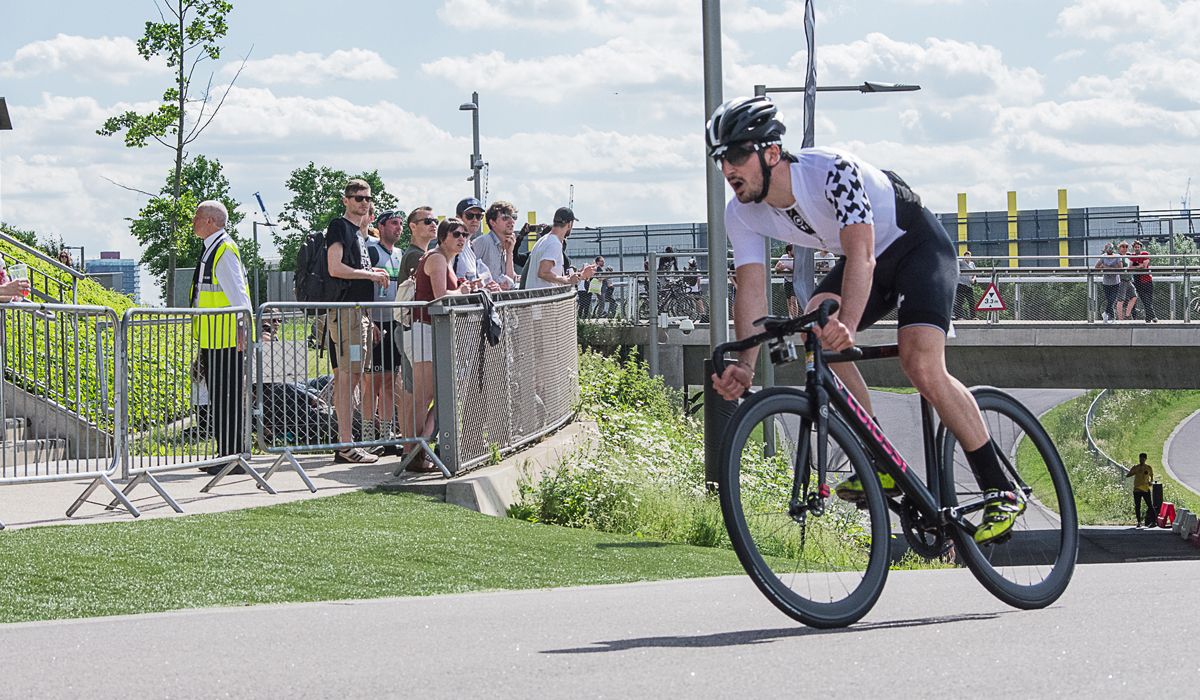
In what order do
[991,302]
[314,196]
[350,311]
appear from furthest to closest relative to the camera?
[314,196], [991,302], [350,311]

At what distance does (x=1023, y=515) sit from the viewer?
240 inches

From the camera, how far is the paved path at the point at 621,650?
14.6ft

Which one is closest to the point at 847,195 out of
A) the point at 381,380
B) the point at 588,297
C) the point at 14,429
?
the point at 14,429

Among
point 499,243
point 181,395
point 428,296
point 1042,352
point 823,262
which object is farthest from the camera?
point 1042,352

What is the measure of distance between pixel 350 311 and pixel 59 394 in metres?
2.31

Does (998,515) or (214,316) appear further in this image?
(214,316)

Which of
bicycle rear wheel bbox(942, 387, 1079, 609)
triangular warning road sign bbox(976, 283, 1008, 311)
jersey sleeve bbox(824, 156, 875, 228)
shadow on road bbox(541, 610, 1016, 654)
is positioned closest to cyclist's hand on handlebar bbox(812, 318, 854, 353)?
jersey sleeve bbox(824, 156, 875, 228)

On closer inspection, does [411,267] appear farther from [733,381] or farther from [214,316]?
[733,381]

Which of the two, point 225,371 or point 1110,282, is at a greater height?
point 1110,282

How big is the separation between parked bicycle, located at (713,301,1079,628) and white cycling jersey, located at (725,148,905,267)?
33 cm

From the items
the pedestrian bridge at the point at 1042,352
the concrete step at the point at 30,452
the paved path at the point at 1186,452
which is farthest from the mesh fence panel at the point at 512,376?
the paved path at the point at 1186,452

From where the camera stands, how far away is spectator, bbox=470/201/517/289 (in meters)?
15.4

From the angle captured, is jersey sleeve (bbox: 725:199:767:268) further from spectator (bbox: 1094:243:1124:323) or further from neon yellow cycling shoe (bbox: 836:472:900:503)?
spectator (bbox: 1094:243:1124:323)

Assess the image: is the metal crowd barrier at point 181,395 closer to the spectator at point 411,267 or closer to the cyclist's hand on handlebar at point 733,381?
the spectator at point 411,267
